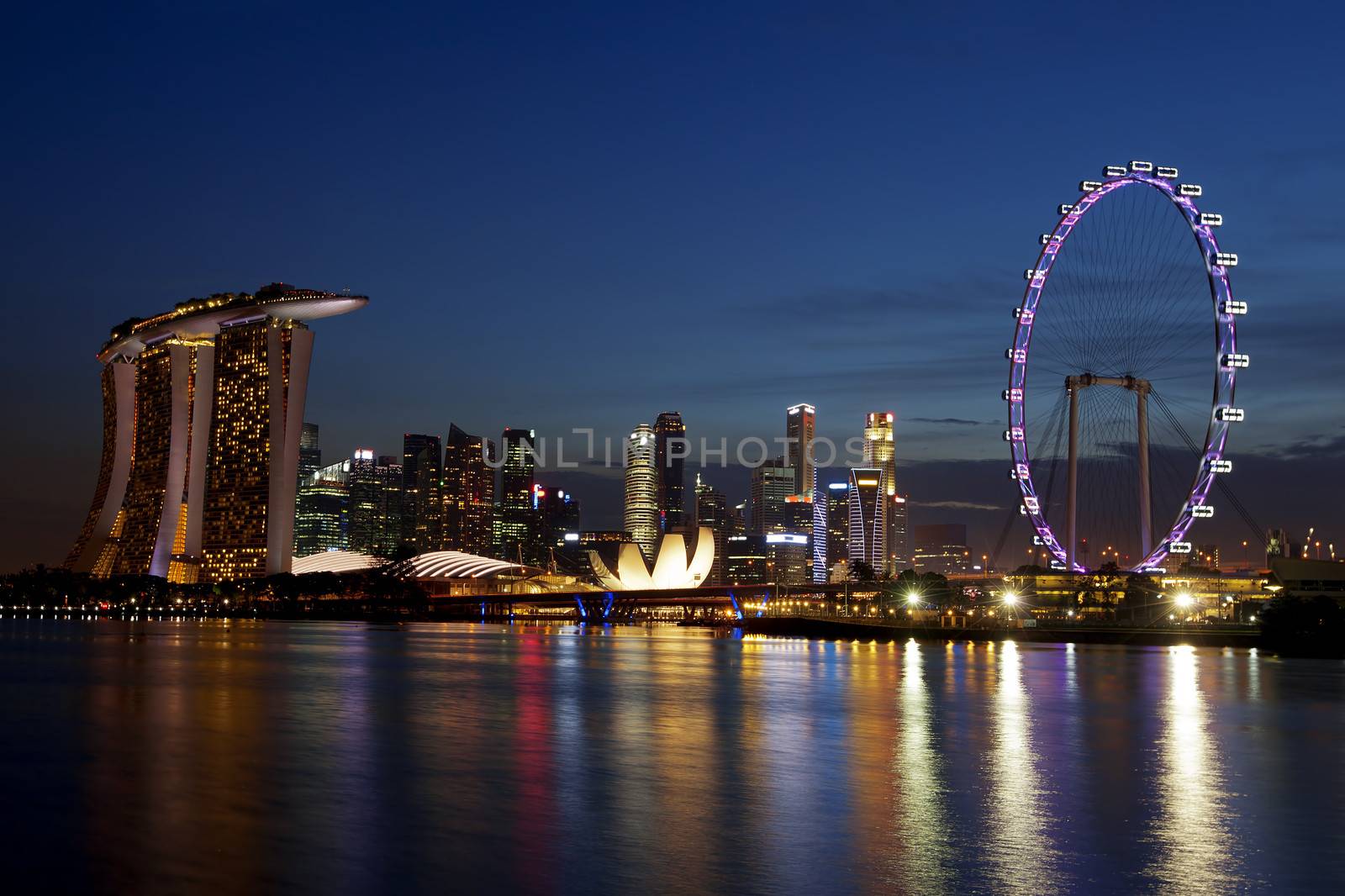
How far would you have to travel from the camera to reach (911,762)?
3073 centimetres

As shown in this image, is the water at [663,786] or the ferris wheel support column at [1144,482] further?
the ferris wheel support column at [1144,482]

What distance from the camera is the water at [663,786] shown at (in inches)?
748

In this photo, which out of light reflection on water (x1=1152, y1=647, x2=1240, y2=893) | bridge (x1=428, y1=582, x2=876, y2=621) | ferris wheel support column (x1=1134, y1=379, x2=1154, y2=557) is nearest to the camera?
light reflection on water (x1=1152, y1=647, x2=1240, y2=893)

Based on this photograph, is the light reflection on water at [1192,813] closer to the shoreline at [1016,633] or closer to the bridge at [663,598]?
the shoreline at [1016,633]

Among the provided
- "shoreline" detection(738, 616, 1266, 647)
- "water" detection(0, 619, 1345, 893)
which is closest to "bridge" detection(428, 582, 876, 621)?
"shoreline" detection(738, 616, 1266, 647)

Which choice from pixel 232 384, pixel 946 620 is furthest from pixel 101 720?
pixel 232 384

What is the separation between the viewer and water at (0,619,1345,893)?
19000 millimetres

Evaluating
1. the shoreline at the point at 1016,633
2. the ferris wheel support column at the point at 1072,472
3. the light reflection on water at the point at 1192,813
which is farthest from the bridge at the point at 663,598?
the light reflection on water at the point at 1192,813

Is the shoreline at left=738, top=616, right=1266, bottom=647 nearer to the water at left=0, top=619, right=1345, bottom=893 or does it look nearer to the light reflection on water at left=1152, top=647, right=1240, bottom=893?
the water at left=0, top=619, right=1345, bottom=893

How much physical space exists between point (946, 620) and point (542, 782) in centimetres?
11660

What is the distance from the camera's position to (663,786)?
27.1 meters

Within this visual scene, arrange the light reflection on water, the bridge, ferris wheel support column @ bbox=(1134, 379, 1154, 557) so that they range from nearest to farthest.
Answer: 1. the light reflection on water
2. ferris wheel support column @ bbox=(1134, 379, 1154, 557)
3. the bridge

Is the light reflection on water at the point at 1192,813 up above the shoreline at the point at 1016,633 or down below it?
above

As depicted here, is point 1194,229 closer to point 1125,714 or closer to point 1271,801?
point 1125,714
